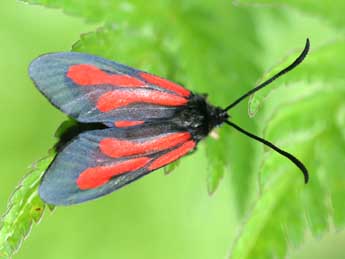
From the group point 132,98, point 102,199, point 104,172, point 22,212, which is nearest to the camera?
point 22,212

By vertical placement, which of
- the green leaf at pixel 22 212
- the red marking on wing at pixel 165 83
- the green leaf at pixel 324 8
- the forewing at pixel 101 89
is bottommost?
the green leaf at pixel 22 212

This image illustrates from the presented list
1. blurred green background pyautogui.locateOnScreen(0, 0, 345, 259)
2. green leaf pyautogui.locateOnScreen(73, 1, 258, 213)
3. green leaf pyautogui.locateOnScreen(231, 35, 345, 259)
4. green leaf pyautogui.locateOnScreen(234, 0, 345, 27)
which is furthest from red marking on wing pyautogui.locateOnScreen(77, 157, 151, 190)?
green leaf pyautogui.locateOnScreen(234, 0, 345, 27)

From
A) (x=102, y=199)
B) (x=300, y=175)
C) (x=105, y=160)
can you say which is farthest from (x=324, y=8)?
(x=102, y=199)

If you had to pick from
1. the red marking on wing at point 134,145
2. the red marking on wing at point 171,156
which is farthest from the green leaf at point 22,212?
the red marking on wing at point 171,156

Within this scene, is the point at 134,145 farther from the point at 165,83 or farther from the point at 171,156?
the point at 165,83

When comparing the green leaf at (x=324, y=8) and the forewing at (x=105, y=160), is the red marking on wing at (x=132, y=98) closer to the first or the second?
the forewing at (x=105, y=160)

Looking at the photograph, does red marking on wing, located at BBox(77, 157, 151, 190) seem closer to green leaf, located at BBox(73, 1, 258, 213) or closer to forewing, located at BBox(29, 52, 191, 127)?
forewing, located at BBox(29, 52, 191, 127)
